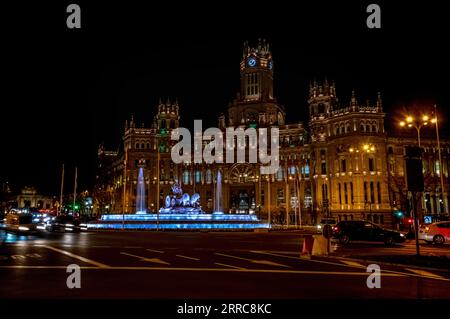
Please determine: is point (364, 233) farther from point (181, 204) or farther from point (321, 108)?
point (321, 108)

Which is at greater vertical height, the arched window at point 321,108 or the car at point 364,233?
the arched window at point 321,108

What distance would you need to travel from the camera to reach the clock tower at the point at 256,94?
109 metres

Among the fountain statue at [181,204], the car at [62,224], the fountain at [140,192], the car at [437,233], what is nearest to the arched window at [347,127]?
the fountain statue at [181,204]

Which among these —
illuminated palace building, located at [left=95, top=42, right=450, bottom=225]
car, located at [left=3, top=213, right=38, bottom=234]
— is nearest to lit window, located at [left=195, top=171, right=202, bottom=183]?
illuminated palace building, located at [left=95, top=42, right=450, bottom=225]

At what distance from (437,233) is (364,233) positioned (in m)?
4.75

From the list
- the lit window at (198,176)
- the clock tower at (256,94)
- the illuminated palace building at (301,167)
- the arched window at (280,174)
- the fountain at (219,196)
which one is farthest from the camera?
the clock tower at (256,94)

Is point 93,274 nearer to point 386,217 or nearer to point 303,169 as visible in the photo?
point 386,217

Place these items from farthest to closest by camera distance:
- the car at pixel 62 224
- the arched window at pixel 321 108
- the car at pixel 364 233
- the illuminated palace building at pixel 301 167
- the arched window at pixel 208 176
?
the arched window at pixel 208 176 < the arched window at pixel 321 108 < the illuminated palace building at pixel 301 167 < the car at pixel 62 224 < the car at pixel 364 233

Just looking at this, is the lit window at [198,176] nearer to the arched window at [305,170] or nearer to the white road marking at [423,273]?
the arched window at [305,170]

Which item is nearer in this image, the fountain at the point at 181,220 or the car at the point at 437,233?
the car at the point at 437,233

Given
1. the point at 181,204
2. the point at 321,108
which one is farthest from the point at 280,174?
the point at 181,204

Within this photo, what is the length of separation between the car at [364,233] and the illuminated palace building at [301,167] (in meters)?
36.4
